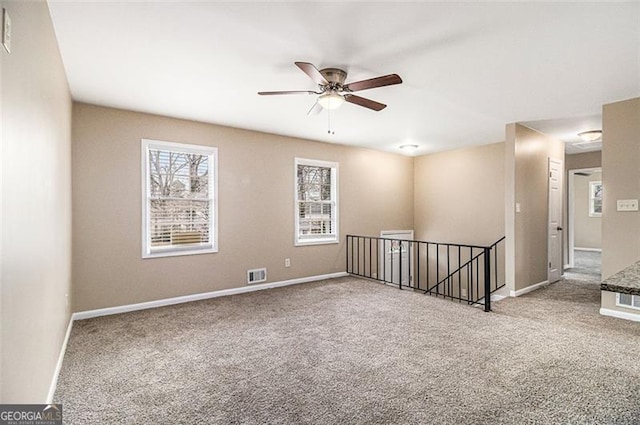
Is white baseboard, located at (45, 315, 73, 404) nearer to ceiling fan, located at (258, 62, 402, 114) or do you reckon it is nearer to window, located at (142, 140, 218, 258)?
window, located at (142, 140, 218, 258)

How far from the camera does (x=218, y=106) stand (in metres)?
3.86

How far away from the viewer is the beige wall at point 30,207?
4.06ft

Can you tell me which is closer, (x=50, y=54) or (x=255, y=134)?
(x=50, y=54)

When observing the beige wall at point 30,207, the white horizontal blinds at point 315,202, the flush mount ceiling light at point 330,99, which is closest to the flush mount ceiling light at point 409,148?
the white horizontal blinds at point 315,202

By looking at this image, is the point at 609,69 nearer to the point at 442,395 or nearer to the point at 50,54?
the point at 442,395

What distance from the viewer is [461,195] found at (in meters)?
6.38

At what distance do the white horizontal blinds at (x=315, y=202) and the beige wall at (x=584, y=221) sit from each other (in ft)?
27.0

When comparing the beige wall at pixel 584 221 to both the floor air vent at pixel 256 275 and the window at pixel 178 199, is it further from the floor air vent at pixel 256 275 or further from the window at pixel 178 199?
the window at pixel 178 199

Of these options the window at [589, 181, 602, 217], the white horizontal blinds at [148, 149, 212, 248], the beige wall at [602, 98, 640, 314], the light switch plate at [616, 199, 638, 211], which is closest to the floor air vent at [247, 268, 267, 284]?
the white horizontal blinds at [148, 149, 212, 248]

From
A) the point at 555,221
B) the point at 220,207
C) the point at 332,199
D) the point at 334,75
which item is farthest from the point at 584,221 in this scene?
the point at 220,207

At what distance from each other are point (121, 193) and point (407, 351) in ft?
12.0

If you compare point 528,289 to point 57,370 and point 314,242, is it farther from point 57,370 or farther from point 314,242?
point 57,370

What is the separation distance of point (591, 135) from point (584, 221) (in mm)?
6208

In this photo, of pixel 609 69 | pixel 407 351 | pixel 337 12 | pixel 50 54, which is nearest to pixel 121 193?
pixel 50 54
